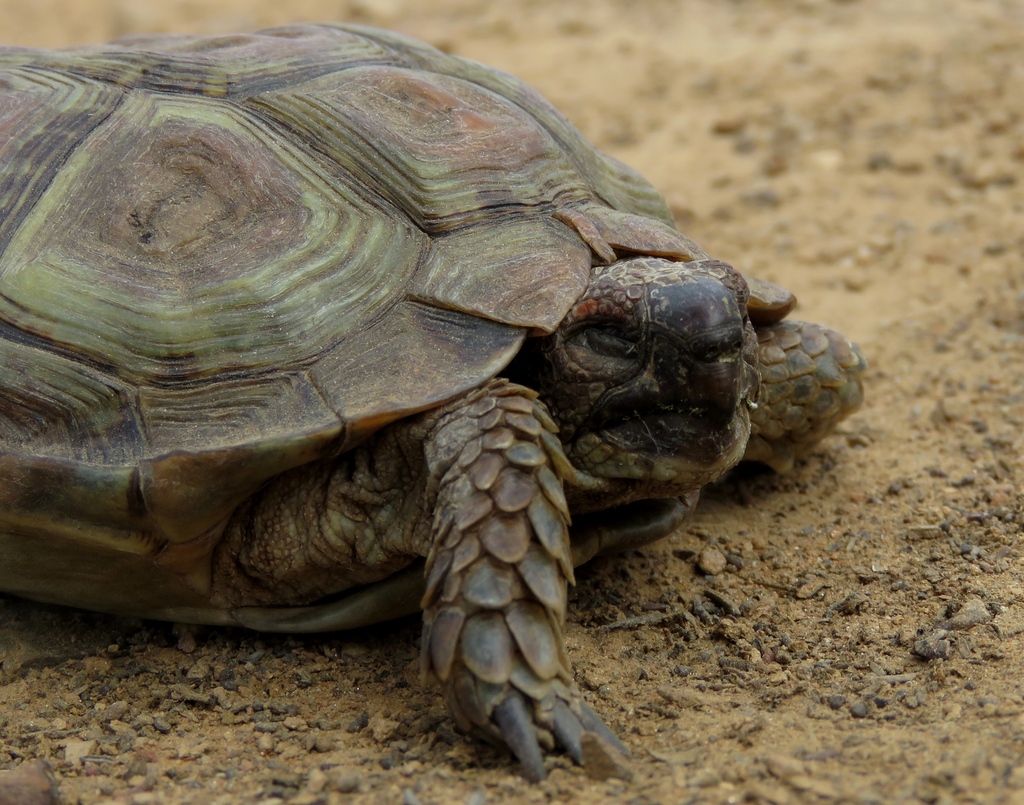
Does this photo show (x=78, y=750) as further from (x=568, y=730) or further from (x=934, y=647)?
(x=934, y=647)

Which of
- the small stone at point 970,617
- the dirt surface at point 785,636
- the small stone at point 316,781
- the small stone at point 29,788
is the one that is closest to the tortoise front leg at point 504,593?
the dirt surface at point 785,636

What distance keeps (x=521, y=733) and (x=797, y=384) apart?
1845 millimetres

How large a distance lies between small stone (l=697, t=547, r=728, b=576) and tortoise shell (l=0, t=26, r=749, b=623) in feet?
3.26

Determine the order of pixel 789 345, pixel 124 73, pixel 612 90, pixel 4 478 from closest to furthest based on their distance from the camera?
pixel 4 478 → pixel 124 73 → pixel 789 345 → pixel 612 90

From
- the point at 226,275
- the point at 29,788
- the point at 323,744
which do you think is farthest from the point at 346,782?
the point at 226,275

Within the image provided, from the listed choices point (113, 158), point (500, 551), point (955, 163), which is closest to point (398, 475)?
point (500, 551)

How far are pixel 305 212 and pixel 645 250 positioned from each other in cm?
101

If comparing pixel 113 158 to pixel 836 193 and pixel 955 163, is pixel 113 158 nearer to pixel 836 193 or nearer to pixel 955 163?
pixel 836 193

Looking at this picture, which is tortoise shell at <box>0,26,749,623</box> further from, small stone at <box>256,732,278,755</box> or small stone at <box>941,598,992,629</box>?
small stone at <box>941,598,992,629</box>

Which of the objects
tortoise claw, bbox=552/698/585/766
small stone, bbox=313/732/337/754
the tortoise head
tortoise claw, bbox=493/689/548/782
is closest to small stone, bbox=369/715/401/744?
small stone, bbox=313/732/337/754

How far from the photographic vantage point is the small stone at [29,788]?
2.48m

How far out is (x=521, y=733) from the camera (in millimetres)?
2477

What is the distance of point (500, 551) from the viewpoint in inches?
102

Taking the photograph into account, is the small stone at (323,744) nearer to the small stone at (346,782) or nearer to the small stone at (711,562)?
the small stone at (346,782)
